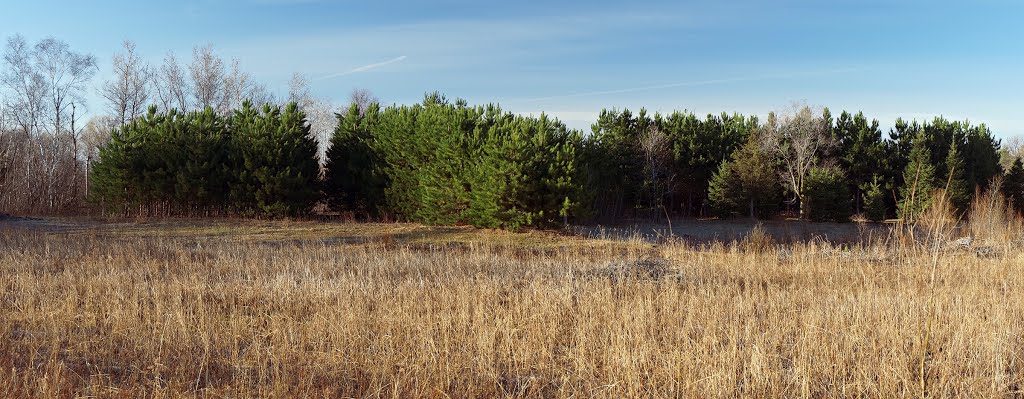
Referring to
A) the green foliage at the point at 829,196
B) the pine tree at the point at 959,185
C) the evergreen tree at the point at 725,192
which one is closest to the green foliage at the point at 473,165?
the evergreen tree at the point at 725,192

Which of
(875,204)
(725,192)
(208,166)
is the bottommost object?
(875,204)

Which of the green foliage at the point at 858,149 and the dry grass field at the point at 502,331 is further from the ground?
the green foliage at the point at 858,149

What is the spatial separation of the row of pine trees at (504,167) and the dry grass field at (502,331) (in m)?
5.43

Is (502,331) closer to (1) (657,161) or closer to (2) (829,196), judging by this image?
(1) (657,161)

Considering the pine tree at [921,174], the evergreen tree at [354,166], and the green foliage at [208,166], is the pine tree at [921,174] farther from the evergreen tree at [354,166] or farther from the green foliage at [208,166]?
the green foliage at [208,166]

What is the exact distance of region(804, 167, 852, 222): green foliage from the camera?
28625 millimetres

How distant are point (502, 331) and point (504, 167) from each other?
482 inches

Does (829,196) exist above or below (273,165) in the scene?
below

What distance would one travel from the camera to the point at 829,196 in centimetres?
2855

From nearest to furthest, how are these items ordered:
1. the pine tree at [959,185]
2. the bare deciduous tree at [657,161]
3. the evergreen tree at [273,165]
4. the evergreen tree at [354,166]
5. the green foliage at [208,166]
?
the evergreen tree at [273,165] < the green foliage at [208,166] < the evergreen tree at [354,166] < the pine tree at [959,185] < the bare deciduous tree at [657,161]

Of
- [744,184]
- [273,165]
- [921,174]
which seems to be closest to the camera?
[273,165]

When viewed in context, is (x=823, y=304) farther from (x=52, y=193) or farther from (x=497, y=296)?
(x=52, y=193)

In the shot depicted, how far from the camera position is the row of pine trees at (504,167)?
17844mm

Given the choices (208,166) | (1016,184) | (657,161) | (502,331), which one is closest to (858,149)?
(1016,184)
